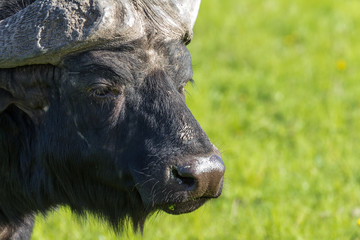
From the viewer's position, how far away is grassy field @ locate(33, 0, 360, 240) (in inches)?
233

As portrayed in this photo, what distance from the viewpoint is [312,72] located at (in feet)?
29.1

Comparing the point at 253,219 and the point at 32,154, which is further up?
the point at 32,154

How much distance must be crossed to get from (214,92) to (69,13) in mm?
4655

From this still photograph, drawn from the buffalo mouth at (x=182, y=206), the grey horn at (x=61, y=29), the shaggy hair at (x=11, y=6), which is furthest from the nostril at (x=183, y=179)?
the shaggy hair at (x=11, y=6)

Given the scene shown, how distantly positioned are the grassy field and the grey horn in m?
1.28

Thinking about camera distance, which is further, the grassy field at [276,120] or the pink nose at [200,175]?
the grassy field at [276,120]

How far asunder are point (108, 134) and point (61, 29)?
69 cm

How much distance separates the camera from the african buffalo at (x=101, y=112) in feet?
12.8

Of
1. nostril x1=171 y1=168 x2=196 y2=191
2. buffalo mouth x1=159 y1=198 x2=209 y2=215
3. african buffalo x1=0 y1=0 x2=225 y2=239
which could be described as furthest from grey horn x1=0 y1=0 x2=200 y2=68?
buffalo mouth x1=159 y1=198 x2=209 y2=215

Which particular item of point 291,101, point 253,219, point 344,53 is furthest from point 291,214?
point 344,53

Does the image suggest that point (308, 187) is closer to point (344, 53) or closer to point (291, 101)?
point (291, 101)

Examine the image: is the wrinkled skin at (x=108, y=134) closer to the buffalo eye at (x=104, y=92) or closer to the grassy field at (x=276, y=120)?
the buffalo eye at (x=104, y=92)

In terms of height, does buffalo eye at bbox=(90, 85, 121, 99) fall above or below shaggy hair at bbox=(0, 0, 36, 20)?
below

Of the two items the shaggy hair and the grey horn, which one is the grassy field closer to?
the grey horn
